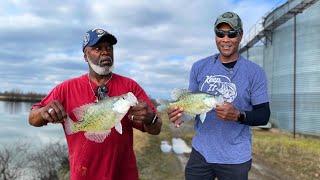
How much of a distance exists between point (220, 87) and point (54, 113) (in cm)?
172

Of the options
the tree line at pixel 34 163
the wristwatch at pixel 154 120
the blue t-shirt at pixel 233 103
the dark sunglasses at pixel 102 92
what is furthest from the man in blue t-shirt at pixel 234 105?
the tree line at pixel 34 163

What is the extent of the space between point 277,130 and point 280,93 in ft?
8.39

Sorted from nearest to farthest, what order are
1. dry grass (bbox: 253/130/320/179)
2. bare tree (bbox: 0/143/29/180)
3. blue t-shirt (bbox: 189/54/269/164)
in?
blue t-shirt (bbox: 189/54/269/164), dry grass (bbox: 253/130/320/179), bare tree (bbox: 0/143/29/180)

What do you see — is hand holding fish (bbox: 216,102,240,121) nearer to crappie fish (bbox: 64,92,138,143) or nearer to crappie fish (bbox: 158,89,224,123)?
crappie fish (bbox: 158,89,224,123)

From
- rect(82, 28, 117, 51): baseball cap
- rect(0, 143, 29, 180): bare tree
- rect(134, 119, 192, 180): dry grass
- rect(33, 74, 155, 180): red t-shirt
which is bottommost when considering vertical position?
rect(0, 143, 29, 180): bare tree

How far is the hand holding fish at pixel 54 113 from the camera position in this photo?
15.6ft

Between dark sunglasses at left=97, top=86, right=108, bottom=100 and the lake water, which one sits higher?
dark sunglasses at left=97, top=86, right=108, bottom=100

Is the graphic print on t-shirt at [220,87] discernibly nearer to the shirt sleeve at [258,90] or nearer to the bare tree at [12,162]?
the shirt sleeve at [258,90]

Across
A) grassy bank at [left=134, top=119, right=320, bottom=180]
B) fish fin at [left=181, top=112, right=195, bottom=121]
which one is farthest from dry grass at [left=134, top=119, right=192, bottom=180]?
fish fin at [left=181, top=112, right=195, bottom=121]

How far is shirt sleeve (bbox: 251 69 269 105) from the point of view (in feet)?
18.2

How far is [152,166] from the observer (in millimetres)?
16203

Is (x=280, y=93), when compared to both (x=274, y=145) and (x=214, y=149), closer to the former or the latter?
(x=274, y=145)

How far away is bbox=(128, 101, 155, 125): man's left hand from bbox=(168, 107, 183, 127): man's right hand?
1.64 ft

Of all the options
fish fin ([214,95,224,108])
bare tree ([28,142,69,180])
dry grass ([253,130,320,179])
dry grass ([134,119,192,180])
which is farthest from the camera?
bare tree ([28,142,69,180])
